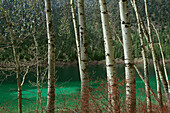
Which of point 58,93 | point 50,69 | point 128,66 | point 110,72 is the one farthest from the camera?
point 58,93

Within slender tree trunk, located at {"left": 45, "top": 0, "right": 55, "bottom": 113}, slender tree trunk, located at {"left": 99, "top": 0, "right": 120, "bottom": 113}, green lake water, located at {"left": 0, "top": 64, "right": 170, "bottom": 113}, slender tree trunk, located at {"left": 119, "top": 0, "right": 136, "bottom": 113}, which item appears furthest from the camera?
green lake water, located at {"left": 0, "top": 64, "right": 170, "bottom": 113}

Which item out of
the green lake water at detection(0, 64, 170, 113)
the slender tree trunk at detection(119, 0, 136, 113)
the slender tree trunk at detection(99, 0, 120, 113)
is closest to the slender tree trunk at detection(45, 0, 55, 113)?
the green lake water at detection(0, 64, 170, 113)

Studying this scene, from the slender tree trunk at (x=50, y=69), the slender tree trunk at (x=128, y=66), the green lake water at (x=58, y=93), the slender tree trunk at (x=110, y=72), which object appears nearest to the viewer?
the slender tree trunk at (x=110, y=72)

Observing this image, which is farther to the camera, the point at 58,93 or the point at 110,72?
the point at 58,93

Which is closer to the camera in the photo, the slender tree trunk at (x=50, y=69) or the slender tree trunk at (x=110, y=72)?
the slender tree trunk at (x=110, y=72)

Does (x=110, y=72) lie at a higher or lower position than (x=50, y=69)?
lower

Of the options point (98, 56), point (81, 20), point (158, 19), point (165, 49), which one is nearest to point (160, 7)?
point (158, 19)

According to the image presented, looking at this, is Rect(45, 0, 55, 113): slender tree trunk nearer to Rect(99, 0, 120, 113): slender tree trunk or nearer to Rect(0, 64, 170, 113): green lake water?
Rect(0, 64, 170, 113): green lake water

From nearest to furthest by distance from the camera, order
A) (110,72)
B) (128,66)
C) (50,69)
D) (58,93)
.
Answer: (128,66), (110,72), (50,69), (58,93)

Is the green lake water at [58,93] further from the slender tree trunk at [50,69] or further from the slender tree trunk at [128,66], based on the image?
the slender tree trunk at [50,69]

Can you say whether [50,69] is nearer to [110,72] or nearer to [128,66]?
[110,72]

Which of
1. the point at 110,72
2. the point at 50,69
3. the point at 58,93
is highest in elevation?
the point at 50,69

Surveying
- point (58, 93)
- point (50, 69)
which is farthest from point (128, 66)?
point (58, 93)

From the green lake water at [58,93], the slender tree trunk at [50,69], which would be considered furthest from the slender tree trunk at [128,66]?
the slender tree trunk at [50,69]
